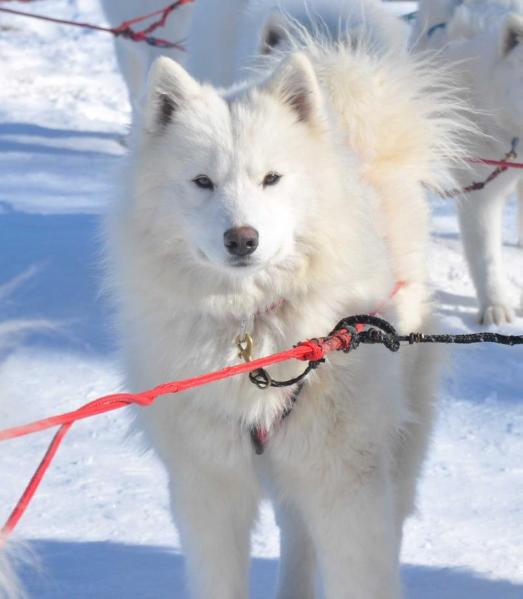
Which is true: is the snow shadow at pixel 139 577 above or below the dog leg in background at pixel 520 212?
above

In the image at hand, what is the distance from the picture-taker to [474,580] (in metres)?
3.42

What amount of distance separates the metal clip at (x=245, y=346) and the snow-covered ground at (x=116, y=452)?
1.68 ft

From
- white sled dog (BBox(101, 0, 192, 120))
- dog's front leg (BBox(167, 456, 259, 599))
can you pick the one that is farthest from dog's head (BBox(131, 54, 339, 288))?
white sled dog (BBox(101, 0, 192, 120))

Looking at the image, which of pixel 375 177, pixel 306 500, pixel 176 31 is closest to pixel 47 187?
pixel 176 31

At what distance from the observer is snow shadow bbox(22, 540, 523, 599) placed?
3.35 metres

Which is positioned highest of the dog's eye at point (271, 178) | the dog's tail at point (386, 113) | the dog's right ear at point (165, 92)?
the dog's right ear at point (165, 92)

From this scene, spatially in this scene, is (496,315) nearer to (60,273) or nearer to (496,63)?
(496,63)

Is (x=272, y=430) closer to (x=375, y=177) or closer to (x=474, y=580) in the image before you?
(x=375, y=177)

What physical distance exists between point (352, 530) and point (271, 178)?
0.87m

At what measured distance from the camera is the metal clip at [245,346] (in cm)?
269

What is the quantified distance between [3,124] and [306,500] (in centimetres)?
675

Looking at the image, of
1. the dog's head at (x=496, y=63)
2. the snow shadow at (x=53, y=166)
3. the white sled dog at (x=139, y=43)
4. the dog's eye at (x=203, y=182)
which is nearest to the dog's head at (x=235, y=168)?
the dog's eye at (x=203, y=182)

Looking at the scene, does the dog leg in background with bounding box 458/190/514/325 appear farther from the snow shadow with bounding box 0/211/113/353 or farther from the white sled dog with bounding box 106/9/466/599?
the white sled dog with bounding box 106/9/466/599

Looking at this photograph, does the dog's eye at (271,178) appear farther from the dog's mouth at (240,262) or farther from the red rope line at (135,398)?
the red rope line at (135,398)
